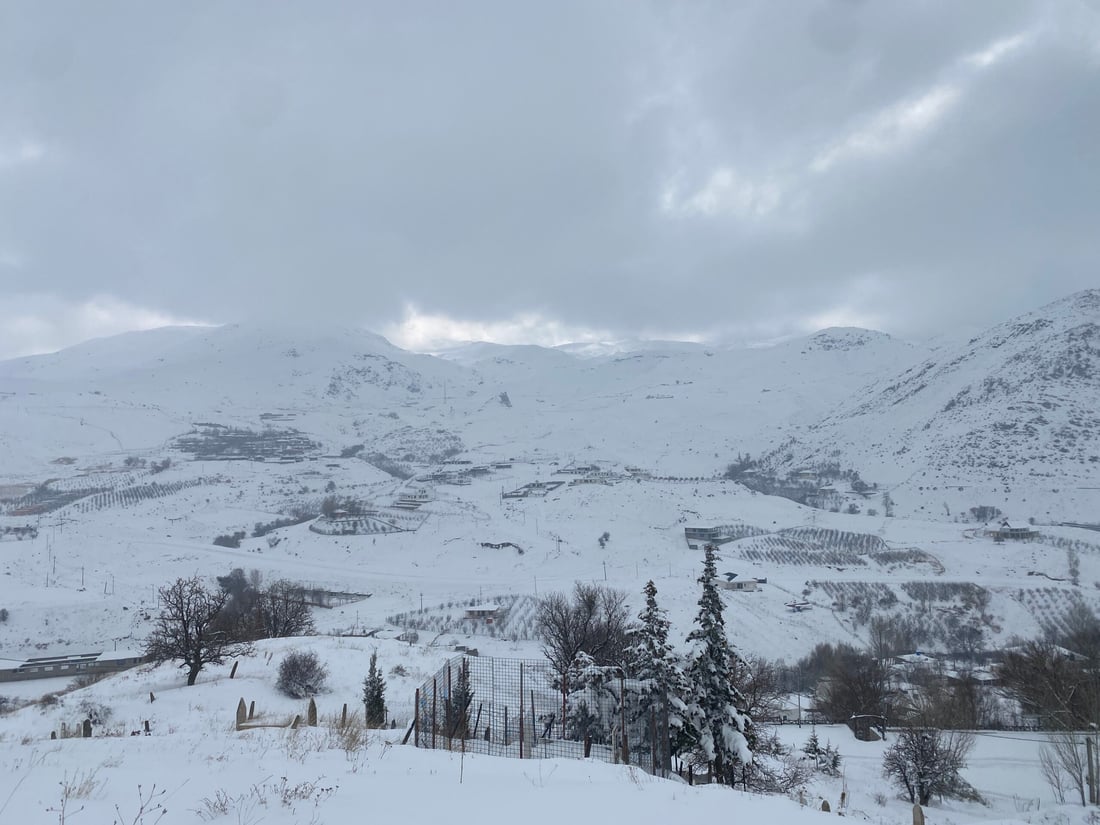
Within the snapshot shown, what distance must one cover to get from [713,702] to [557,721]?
10.3 ft

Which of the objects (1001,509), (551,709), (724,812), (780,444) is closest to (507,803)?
(724,812)

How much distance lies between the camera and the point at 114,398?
170500 millimetres

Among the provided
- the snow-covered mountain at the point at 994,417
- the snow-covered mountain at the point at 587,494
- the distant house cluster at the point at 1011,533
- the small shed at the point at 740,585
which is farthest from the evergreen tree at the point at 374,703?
the snow-covered mountain at the point at 994,417

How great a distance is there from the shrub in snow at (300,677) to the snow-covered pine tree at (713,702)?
9.99 meters

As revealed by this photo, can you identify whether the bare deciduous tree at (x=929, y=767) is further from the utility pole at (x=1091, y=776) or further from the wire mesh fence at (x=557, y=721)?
the wire mesh fence at (x=557, y=721)

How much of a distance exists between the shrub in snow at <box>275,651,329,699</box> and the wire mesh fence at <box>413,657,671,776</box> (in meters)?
4.64

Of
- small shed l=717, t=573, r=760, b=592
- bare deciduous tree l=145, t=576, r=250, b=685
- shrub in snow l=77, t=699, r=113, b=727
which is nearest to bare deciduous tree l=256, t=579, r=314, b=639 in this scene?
bare deciduous tree l=145, t=576, r=250, b=685

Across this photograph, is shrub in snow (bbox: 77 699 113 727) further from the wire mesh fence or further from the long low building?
the long low building

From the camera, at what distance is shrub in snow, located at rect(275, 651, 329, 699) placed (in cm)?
1561

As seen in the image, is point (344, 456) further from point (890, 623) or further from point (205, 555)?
point (890, 623)

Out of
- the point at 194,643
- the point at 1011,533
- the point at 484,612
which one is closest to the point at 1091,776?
the point at 194,643

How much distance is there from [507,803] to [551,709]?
320 inches

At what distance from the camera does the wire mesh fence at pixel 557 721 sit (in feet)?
32.1

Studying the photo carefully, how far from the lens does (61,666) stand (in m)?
31.6
